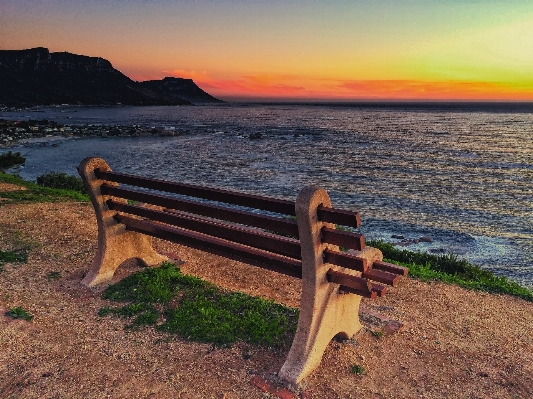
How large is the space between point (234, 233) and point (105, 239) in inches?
94.7

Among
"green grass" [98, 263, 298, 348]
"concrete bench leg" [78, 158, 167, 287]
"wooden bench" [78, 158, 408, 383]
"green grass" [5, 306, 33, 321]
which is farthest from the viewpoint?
"concrete bench leg" [78, 158, 167, 287]

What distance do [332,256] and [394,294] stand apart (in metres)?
3.58

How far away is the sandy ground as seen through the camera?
12.6 ft

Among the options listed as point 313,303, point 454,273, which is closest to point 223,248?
point 313,303

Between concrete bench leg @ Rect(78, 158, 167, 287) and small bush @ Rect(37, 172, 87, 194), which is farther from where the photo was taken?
small bush @ Rect(37, 172, 87, 194)

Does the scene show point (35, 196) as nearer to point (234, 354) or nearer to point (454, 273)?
point (234, 354)

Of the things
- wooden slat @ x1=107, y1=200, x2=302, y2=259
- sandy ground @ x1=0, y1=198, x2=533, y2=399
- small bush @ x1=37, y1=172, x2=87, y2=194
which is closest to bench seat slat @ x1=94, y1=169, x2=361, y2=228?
wooden slat @ x1=107, y1=200, x2=302, y2=259

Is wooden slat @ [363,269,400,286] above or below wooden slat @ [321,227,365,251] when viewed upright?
below

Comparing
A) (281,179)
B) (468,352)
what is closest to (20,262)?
(468,352)

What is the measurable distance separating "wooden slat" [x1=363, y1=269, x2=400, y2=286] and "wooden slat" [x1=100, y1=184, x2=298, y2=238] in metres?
0.83

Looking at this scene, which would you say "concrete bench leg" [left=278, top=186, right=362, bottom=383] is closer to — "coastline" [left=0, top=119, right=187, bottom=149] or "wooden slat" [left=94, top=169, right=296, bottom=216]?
"wooden slat" [left=94, top=169, right=296, bottom=216]

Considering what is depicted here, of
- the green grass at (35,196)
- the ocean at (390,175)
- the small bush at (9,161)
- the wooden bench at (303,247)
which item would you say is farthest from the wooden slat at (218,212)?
the small bush at (9,161)

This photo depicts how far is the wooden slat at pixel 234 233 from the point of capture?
386cm

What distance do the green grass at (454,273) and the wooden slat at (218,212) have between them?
492cm
